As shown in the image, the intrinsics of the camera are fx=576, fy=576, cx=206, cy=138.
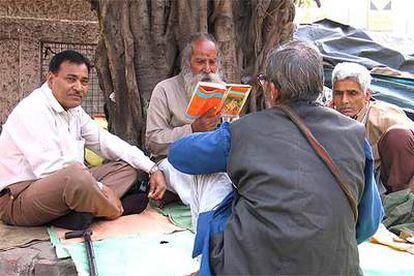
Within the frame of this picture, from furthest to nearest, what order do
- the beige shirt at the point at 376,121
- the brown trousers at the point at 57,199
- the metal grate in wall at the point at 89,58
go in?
the metal grate in wall at the point at 89,58 → the beige shirt at the point at 376,121 → the brown trousers at the point at 57,199

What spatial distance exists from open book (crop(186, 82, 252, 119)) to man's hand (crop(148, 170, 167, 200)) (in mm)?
471

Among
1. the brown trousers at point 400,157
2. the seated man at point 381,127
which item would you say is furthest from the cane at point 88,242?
the brown trousers at point 400,157

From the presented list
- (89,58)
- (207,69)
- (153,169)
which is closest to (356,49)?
(89,58)

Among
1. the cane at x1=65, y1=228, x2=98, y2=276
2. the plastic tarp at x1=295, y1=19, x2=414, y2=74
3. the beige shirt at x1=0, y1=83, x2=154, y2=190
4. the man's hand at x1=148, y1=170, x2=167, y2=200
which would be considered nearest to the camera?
the cane at x1=65, y1=228, x2=98, y2=276

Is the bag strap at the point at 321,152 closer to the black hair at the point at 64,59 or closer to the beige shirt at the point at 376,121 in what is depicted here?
the black hair at the point at 64,59

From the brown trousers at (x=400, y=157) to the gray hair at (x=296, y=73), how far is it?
2316 millimetres

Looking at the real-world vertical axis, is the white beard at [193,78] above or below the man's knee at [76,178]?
above

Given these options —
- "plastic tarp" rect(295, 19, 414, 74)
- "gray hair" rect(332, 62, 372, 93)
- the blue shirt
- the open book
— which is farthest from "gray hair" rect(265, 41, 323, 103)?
"plastic tarp" rect(295, 19, 414, 74)

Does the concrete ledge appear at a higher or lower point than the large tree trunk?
lower

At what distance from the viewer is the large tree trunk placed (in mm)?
5012

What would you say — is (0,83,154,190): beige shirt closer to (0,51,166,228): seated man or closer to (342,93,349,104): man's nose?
(0,51,166,228): seated man

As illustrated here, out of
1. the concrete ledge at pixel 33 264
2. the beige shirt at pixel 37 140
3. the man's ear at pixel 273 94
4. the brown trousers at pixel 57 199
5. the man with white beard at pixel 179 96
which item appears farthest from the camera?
the man with white beard at pixel 179 96

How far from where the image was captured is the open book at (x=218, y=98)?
3584 mm

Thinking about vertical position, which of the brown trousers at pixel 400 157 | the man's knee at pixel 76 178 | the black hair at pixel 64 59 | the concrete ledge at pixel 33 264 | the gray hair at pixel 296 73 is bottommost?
the concrete ledge at pixel 33 264
